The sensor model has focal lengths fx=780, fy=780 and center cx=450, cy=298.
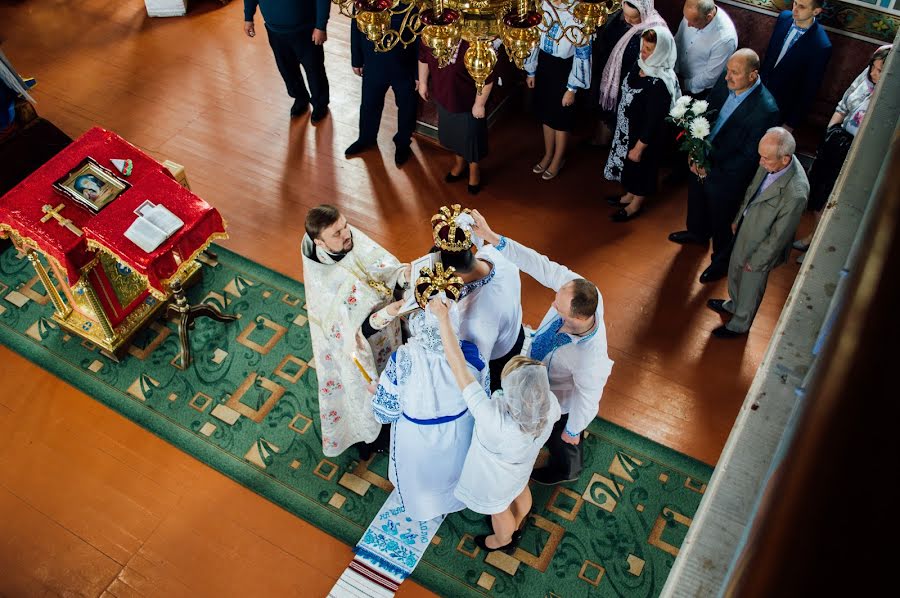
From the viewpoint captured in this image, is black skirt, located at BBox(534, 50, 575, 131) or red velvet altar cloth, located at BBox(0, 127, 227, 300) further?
black skirt, located at BBox(534, 50, 575, 131)

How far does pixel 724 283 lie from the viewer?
231 inches

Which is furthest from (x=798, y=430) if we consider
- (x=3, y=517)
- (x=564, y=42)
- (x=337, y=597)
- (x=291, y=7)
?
(x=291, y=7)

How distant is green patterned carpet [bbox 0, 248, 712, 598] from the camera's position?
4.40 meters

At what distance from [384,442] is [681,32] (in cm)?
385

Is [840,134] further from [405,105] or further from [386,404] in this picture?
[386,404]

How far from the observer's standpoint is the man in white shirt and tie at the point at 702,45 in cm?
573

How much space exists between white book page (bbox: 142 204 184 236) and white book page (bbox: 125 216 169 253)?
0.11ft

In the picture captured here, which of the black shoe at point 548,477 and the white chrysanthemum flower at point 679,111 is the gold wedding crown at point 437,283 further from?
the white chrysanthemum flower at point 679,111

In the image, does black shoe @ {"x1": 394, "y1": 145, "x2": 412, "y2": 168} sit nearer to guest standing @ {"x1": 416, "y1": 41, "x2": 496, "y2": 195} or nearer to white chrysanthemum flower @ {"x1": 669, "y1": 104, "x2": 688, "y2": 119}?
guest standing @ {"x1": 416, "y1": 41, "x2": 496, "y2": 195}

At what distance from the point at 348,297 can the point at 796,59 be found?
4.02 meters

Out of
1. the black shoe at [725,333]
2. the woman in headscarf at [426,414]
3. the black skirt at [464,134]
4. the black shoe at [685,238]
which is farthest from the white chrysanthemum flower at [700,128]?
the woman in headscarf at [426,414]

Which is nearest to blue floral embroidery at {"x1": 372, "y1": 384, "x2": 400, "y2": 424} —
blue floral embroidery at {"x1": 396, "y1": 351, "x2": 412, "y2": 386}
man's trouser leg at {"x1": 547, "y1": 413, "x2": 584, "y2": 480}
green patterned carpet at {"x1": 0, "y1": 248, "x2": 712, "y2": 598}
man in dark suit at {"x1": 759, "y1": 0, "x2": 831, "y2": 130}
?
blue floral embroidery at {"x1": 396, "y1": 351, "x2": 412, "y2": 386}

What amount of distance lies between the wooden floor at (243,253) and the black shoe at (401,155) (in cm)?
8

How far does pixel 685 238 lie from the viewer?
242 inches
